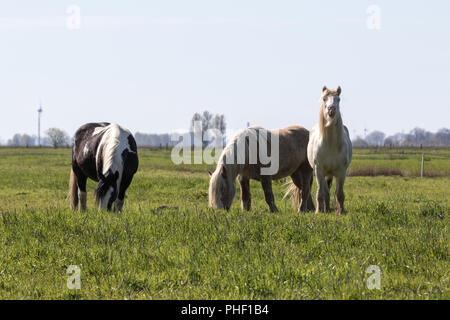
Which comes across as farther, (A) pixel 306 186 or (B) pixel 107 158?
(A) pixel 306 186

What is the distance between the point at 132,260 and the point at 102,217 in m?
2.92

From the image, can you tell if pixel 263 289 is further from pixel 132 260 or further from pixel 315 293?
pixel 132 260

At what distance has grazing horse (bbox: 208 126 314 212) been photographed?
11312mm

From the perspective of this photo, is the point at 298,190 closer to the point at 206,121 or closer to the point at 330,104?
the point at 330,104

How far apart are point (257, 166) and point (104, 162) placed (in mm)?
3708

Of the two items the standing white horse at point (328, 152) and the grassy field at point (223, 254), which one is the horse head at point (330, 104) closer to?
the standing white horse at point (328, 152)

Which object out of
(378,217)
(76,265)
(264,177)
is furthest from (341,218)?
(76,265)

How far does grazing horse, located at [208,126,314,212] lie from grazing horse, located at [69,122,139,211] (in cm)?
199

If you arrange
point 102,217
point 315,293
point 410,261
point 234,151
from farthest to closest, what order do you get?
point 234,151 < point 102,217 < point 410,261 < point 315,293

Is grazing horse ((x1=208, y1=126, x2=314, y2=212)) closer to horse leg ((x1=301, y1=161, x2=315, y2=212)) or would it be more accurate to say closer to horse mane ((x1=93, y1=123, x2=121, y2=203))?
horse leg ((x1=301, y1=161, x2=315, y2=212))

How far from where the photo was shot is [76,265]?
696 centimetres

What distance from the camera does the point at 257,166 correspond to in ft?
40.8

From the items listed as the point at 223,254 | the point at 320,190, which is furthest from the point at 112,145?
the point at 223,254

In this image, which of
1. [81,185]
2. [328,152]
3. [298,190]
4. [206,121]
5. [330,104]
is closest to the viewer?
[330,104]
